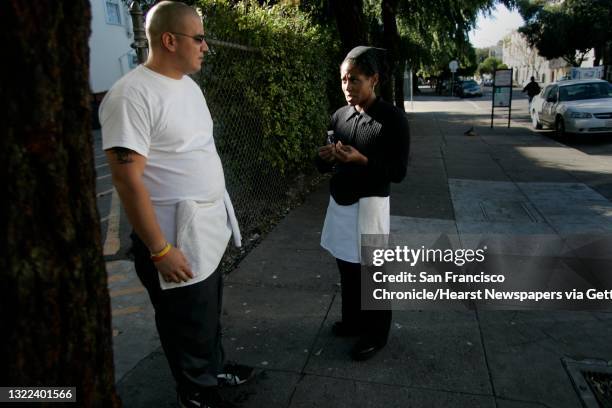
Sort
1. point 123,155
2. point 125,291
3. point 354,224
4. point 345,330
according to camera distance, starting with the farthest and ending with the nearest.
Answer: point 125,291 → point 345,330 → point 354,224 → point 123,155

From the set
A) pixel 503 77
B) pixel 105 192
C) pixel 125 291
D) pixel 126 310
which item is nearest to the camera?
pixel 126 310

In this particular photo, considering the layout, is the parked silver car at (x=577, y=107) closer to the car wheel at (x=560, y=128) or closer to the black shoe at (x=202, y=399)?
the car wheel at (x=560, y=128)

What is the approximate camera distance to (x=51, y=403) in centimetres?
130

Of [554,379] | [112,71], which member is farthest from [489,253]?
[112,71]

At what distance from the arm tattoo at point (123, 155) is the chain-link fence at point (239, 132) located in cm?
265

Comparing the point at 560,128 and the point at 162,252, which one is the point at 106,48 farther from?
the point at 162,252

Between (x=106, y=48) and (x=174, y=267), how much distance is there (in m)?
25.6

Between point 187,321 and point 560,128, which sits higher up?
point 187,321

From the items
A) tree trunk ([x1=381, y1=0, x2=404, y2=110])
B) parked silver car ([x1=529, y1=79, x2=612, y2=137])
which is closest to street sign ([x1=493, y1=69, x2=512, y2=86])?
parked silver car ([x1=529, y1=79, x2=612, y2=137])

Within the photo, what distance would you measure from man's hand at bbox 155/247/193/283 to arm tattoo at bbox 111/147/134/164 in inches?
16.3

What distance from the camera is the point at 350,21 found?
805 centimetres

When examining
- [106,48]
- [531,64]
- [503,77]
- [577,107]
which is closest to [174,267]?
[577,107]

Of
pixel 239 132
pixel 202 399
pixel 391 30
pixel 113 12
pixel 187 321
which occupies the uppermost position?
pixel 113 12

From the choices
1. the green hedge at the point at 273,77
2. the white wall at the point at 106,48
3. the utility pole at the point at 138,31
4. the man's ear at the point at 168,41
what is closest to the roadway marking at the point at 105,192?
the green hedge at the point at 273,77
